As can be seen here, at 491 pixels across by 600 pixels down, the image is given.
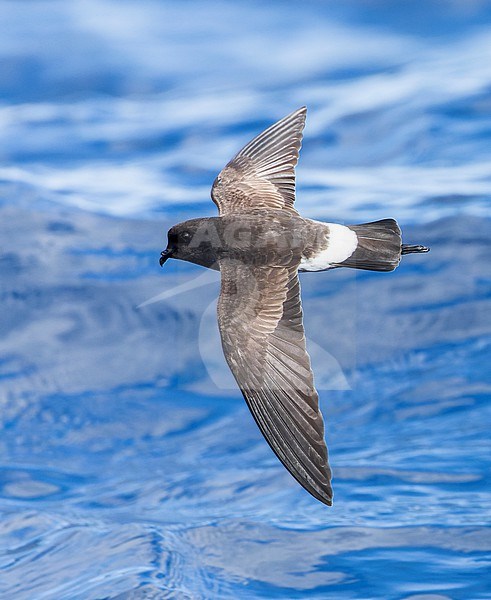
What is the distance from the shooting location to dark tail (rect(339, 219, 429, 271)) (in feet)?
17.3

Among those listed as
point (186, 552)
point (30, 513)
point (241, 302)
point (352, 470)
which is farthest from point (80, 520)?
point (241, 302)

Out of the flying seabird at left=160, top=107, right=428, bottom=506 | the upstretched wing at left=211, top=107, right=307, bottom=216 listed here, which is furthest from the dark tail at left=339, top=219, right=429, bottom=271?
the upstretched wing at left=211, top=107, right=307, bottom=216

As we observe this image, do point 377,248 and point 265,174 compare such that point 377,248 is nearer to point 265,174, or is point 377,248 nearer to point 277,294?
point 277,294

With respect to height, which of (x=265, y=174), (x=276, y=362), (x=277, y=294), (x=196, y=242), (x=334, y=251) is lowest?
(x=276, y=362)

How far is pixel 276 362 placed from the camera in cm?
481

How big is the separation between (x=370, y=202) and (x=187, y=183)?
2517 mm

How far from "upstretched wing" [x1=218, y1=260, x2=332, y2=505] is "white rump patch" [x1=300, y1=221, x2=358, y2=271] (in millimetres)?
153

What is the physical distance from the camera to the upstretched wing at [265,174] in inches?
235

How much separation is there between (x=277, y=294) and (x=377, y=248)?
2.37ft

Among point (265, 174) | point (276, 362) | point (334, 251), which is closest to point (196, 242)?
point (334, 251)

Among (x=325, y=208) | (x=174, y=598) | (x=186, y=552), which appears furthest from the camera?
(x=325, y=208)

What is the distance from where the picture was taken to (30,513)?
1124 centimetres

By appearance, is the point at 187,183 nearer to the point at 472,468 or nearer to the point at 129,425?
the point at 129,425

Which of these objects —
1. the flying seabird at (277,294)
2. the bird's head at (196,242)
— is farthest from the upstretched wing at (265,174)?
the bird's head at (196,242)
